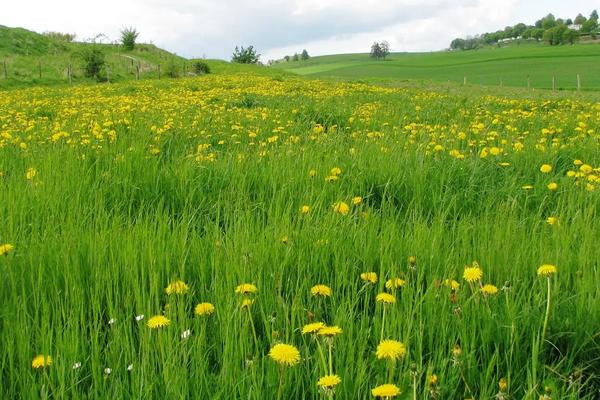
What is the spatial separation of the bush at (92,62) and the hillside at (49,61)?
1.63ft

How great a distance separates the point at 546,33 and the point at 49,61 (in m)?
105

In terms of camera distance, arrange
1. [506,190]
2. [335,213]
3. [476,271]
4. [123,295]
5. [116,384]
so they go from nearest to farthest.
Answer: [116,384], [476,271], [123,295], [335,213], [506,190]

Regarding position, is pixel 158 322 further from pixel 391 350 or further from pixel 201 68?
pixel 201 68

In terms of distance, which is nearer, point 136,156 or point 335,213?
point 335,213

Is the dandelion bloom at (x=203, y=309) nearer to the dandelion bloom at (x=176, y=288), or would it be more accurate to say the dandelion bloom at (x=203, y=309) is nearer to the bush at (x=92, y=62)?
the dandelion bloom at (x=176, y=288)

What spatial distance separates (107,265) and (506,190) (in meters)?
2.74

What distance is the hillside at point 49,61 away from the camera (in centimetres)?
2627

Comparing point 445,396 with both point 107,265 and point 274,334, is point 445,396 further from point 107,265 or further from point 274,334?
point 107,265

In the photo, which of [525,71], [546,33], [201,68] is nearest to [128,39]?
[201,68]

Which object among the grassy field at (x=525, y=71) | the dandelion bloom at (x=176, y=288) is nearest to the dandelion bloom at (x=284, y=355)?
the dandelion bloom at (x=176, y=288)

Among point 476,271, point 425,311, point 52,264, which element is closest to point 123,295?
point 52,264

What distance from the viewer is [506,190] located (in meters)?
3.49

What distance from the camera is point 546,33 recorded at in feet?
348

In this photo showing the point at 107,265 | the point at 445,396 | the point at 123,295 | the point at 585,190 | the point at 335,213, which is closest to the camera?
the point at 445,396
